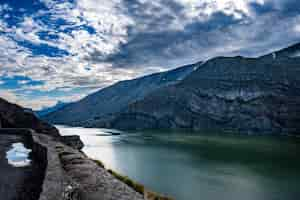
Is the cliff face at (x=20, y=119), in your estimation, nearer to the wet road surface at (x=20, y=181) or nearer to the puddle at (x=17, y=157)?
the puddle at (x=17, y=157)

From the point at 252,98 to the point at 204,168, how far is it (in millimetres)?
121285

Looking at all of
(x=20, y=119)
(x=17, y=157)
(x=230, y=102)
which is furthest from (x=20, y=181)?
(x=230, y=102)

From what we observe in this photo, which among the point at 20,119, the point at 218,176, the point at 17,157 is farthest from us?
the point at 218,176

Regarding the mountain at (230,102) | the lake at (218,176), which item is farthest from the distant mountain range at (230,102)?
the lake at (218,176)

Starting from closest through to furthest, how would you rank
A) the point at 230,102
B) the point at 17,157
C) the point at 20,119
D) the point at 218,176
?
the point at 17,157 → the point at 20,119 → the point at 218,176 → the point at 230,102

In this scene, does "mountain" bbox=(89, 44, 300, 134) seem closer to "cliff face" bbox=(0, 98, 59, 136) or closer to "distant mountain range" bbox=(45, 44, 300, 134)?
"distant mountain range" bbox=(45, 44, 300, 134)

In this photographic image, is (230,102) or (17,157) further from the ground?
(17,157)

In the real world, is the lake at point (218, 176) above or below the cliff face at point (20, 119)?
below

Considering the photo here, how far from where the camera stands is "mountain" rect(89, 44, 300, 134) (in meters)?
133

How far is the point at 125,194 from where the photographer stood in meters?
7.31

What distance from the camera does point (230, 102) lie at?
157000 millimetres

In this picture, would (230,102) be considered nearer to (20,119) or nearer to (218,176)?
(218,176)

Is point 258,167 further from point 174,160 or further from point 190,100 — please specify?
point 190,100

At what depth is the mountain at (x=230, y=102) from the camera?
133 m
